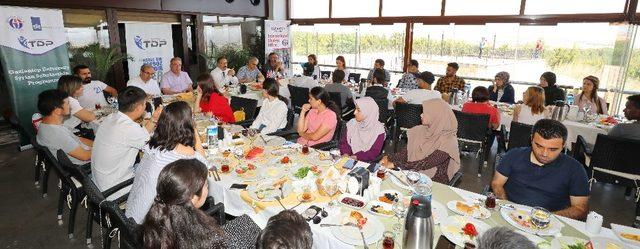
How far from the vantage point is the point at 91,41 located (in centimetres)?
711

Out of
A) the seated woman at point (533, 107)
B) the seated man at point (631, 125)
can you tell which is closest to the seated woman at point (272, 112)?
the seated woman at point (533, 107)

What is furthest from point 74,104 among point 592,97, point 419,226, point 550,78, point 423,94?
point 592,97

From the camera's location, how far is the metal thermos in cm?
182

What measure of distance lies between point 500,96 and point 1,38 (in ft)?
27.0

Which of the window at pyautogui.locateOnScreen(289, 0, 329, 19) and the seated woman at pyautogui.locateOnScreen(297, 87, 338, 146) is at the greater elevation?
the window at pyautogui.locateOnScreen(289, 0, 329, 19)

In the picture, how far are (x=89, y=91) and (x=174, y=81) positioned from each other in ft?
5.20

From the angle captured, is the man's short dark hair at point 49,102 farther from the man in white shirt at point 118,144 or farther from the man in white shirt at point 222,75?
the man in white shirt at point 222,75

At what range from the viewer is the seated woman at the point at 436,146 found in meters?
3.22

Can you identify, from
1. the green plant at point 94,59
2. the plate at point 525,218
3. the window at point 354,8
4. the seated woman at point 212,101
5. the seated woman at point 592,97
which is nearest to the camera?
the plate at point 525,218

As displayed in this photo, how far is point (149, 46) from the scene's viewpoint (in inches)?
309

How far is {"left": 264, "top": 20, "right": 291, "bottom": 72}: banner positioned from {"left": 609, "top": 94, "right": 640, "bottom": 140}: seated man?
7956 millimetres

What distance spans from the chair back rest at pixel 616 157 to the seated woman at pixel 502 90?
9.19ft

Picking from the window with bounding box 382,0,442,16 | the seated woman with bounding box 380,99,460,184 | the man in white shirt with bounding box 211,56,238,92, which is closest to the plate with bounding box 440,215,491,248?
the seated woman with bounding box 380,99,460,184

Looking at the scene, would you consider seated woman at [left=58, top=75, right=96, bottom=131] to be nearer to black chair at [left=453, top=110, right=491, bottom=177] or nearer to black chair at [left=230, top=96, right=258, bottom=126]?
black chair at [left=230, top=96, right=258, bottom=126]
